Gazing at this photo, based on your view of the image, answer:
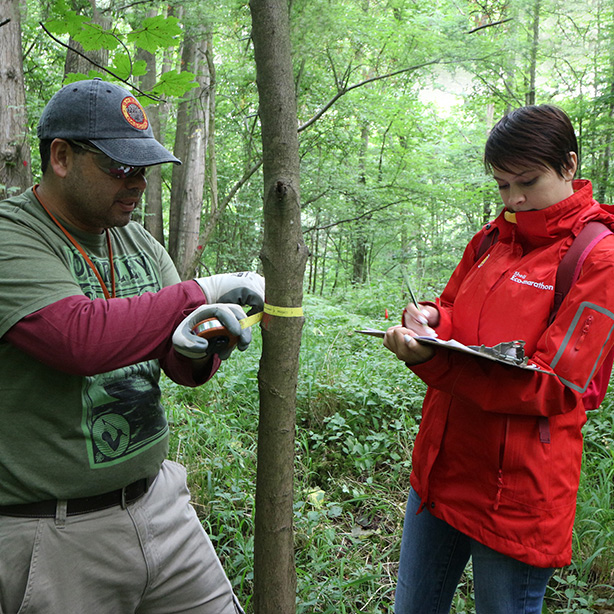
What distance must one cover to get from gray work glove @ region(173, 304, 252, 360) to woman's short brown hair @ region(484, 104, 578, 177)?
976mm

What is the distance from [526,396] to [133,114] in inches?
56.1

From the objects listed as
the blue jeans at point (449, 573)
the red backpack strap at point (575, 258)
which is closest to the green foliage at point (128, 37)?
the red backpack strap at point (575, 258)

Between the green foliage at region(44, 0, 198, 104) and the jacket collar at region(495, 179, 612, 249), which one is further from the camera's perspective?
the green foliage at region(44, 0, 198, 104)

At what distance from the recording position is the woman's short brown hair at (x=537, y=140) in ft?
4.99

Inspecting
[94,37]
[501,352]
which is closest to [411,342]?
[501,352]

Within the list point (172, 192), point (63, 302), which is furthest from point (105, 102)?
point (172, 192)

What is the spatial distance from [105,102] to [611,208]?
63.1 inches

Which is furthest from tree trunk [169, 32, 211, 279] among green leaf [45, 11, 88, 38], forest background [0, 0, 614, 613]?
green leaf [45, 11, 88, 38]

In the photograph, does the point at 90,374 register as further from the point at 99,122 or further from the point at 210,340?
the point at 99,122

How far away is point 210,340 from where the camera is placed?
1.33 metres

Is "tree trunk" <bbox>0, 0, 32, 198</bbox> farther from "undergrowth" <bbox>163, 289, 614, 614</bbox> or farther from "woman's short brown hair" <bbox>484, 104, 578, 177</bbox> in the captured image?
"woman's short brown hair" <bbox>484, 104, 578, 177</bbox>

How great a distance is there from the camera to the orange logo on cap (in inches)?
59.8

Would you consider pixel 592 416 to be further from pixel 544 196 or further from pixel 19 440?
pixel 19 440

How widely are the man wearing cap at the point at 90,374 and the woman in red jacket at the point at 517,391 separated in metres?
0.71
